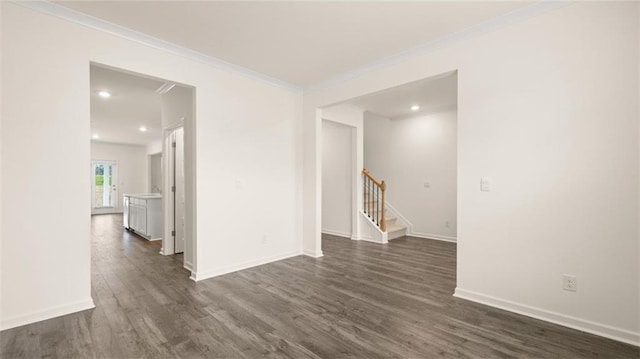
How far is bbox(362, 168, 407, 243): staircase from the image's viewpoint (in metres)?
5.71

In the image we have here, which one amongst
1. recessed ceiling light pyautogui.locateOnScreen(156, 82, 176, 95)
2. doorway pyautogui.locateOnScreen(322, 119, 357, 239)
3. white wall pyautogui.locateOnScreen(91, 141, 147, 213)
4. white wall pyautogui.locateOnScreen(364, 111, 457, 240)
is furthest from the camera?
white wall pyautogui.locateOnScreen(91, 141, 147, 213)

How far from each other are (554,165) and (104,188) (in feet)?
44.5

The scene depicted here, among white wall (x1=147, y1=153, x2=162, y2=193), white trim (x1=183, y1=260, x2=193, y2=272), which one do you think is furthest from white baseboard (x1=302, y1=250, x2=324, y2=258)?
white wall (x1=147, y1=153, x2=162, y2=193)

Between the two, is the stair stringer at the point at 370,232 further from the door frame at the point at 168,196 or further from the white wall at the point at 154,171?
the white wall at the point at 154,171

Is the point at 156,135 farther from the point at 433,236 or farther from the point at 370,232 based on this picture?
the point at 433,236

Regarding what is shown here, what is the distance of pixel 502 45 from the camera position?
8.78ft

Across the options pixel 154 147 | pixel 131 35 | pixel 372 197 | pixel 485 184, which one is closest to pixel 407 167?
pixel 372 197

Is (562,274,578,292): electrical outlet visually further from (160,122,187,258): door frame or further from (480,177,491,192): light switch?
(160,122,187,258): door frame

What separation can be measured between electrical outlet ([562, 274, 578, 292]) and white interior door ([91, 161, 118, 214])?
13.4m

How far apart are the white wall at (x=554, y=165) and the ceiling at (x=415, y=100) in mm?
1577

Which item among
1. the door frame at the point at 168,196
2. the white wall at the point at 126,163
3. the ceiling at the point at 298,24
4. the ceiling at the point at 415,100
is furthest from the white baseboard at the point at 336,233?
the white wall at the point at 126,163

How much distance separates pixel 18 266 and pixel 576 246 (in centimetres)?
460

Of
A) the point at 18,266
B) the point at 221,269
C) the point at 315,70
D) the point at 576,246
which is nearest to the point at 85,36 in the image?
the point at 18,266

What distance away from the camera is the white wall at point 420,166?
19.4ft
